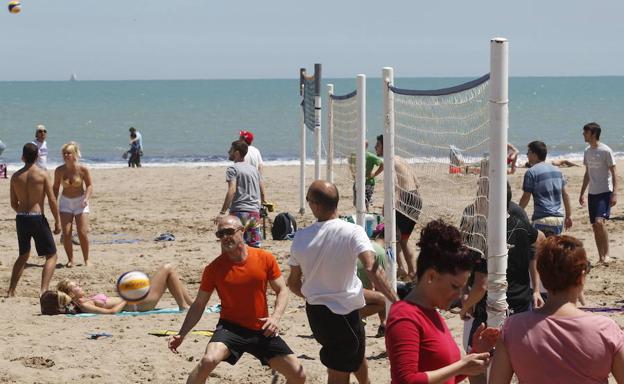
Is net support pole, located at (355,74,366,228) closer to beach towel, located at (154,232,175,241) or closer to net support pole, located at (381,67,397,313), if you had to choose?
net support pole, located at (381,67,397,313)

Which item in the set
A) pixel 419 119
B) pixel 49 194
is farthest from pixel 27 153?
pixel 419 119

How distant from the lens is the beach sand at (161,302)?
717cm

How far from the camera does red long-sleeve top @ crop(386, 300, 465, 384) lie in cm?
348

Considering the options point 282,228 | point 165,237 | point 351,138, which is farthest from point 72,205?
point 351,138

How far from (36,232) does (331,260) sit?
199 inches

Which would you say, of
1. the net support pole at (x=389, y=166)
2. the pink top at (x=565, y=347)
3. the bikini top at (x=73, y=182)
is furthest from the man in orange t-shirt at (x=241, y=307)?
the bikini top at (x=73, y=182)

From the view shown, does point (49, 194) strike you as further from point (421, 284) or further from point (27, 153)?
point (421, 284)

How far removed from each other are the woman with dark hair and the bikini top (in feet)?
26.3

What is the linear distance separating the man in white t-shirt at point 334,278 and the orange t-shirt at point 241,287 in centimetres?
24

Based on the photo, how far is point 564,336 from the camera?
344cm

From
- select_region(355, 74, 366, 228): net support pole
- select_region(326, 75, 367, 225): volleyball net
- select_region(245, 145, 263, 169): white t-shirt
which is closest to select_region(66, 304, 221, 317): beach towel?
select_region(326, 75, 367, 225): volleyball net

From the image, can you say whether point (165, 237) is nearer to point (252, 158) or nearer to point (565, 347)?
point (252, 158)

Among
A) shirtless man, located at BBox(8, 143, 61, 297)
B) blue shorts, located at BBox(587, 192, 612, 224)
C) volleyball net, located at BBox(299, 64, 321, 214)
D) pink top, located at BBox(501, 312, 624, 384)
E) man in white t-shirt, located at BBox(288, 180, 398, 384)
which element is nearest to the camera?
pink top, located at BBox(501, 312, 624, 384)

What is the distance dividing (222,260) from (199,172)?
18788 millimetres
